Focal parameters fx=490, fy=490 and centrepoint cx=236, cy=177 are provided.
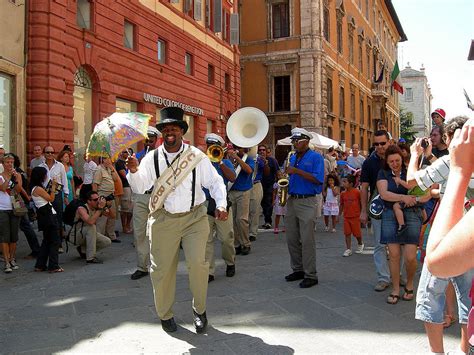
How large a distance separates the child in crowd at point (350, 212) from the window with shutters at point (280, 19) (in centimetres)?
2372

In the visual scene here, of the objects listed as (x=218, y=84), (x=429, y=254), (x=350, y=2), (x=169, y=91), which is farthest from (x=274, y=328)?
(x=350, y=2)

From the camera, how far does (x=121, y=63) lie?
1650 cm

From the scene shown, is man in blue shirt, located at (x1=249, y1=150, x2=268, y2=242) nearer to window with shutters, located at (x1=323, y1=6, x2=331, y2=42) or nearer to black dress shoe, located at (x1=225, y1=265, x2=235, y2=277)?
black dress shoe, located at (x1=225, y1=265, x2=235, y2=277)

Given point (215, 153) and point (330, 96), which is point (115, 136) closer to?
point (215, 153)

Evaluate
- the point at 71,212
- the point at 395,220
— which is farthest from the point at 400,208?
the point at 71,212

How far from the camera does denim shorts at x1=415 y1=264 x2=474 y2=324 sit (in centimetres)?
336

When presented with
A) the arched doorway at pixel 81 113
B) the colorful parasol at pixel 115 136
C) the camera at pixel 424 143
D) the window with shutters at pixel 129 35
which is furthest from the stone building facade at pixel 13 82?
the camera at pixel 424 143

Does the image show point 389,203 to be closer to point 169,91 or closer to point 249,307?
point 249,307

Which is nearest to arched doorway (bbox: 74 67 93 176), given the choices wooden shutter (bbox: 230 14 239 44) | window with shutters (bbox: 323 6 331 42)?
wooden shutter (bbox: 230 14 239 44)

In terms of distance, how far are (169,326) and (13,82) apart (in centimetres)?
1042

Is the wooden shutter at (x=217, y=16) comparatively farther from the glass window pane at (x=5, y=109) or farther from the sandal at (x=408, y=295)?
the sandal at (x=408, y=295)

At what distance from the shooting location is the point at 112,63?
52.5 ft

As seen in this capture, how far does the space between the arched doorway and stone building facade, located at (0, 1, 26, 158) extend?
6.01ft

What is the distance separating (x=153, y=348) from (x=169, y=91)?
16680mm
